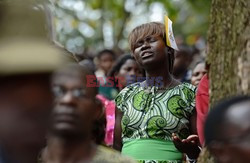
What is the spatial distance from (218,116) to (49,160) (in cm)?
100

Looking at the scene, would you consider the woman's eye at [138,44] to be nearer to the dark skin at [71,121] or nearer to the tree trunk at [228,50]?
the tree trunk at [228,50]

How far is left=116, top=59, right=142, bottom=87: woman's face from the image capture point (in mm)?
7527

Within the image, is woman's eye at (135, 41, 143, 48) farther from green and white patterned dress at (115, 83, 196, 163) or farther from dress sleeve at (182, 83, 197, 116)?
dress sleeve at (182, 83, 197, 116)

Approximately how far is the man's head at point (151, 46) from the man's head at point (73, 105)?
1.67 m

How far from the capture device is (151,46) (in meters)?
5.03

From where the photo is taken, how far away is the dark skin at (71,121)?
3.14m

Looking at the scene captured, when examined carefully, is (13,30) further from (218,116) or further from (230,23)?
(230,23)

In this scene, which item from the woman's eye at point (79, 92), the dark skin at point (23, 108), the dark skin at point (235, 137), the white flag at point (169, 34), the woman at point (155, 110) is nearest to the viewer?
the dark skin at point (23, 108)

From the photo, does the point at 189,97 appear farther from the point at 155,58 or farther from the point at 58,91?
the point at 58,91

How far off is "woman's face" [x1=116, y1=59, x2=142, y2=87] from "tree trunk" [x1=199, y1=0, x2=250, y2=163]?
3627 mm

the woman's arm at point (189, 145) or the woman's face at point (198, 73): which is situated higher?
the woman's face at point (198, 73)

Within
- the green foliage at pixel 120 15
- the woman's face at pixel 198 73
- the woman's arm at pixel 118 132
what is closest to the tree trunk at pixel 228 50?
the woman's arm at pixel 118 132

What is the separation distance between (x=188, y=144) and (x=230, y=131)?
1.56 metres

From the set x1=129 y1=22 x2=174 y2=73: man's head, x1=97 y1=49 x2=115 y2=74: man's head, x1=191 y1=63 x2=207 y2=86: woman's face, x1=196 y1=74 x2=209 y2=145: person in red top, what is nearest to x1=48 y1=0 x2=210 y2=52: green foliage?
x1=97 y1=49 x2=115 y2=74: man's head
